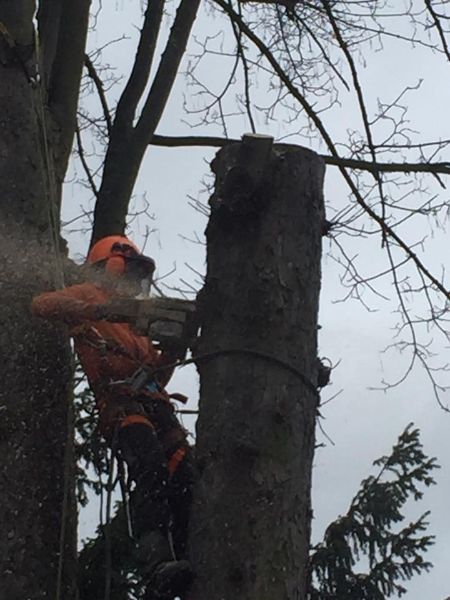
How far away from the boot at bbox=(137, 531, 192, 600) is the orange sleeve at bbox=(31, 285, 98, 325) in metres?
0.78

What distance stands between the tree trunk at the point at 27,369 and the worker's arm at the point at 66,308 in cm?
11

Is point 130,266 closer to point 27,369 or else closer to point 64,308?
point 64,308

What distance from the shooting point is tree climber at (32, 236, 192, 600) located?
11.6ft

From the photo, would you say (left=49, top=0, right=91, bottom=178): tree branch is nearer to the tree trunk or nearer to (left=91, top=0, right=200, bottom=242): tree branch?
the tree trunk

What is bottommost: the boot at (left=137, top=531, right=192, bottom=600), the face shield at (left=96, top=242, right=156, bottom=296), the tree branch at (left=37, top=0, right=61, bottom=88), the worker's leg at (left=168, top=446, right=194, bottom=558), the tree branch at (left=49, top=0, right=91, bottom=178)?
the boot at (left=137, top=531, right=192, bottom=600)

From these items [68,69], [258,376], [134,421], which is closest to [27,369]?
[134,421]

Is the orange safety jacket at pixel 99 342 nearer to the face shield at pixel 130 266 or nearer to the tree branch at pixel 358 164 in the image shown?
the face shield at pixel 130 266

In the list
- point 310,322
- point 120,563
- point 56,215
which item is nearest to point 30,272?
point 56,215

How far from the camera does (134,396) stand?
13.2ft

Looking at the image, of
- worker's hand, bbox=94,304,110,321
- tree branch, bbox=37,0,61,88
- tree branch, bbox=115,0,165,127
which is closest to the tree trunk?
worker's hand, bbox=94,304,110,321

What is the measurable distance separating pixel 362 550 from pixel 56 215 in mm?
1667

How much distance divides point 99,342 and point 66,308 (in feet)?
1.02

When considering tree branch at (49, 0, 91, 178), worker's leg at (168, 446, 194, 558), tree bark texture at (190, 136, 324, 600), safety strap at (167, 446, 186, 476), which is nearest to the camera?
tree bark texture at (190, 136, 324, 600)

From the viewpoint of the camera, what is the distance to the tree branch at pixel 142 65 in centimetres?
548
